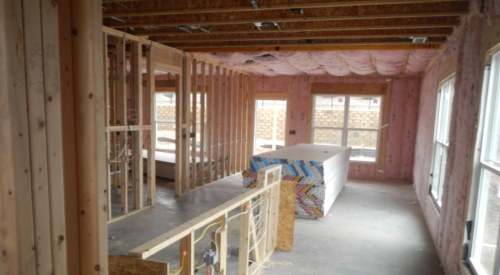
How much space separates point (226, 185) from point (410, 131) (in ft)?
16.0

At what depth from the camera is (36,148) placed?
1055mm

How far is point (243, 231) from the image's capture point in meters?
2.71

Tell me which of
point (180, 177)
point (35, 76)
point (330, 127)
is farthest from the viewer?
point (330, 127)

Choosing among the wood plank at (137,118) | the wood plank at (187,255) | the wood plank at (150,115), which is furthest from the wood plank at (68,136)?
the wood plank at (150,115)

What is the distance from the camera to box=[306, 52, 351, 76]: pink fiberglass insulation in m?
5.54

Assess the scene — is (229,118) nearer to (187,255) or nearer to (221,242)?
(221,242)

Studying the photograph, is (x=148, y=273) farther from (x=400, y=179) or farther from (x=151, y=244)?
(x=400, y=179)

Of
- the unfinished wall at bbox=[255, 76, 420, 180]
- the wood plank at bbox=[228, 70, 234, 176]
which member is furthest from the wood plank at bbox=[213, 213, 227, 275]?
the unfinished wall at bbox=[255, 76, 420, 180]

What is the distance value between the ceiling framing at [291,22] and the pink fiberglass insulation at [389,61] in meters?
0.60

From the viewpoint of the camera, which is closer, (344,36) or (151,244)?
(151,244)

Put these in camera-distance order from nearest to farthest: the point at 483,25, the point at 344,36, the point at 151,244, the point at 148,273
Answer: the point at 148,273
the point at 151,244
the point at 483,25
the point at 344,36

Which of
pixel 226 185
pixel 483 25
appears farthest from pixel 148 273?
pixel 226 185

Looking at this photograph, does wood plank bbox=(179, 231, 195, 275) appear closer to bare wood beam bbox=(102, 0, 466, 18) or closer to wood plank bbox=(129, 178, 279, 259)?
wood plank bbox=(129, 178, 279, 259)

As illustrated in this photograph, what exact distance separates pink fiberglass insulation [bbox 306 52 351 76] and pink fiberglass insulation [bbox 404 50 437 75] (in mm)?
1256
